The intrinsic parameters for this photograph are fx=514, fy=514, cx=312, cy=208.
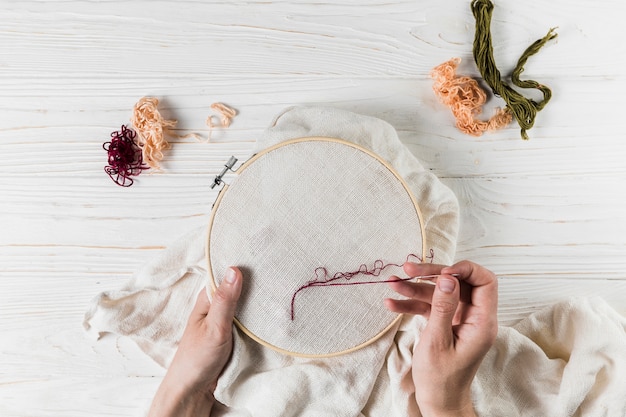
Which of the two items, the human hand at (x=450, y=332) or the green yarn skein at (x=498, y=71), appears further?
the green yarn skein at (x=498, y=71)

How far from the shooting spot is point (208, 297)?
0.94 m

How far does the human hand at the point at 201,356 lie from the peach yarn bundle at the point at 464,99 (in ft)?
1.74

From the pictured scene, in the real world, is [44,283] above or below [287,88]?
below

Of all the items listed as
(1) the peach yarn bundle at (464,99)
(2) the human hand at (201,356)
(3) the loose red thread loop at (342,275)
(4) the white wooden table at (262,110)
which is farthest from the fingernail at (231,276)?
(1) the peach yarn bundle at (464,99)

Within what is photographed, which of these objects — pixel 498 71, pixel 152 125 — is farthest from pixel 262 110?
pixel 498 71

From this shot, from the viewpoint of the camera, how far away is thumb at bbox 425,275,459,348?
773 millimetres

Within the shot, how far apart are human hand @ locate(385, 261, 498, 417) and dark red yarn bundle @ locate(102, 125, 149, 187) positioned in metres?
0.55

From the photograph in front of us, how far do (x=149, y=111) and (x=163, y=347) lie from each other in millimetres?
469

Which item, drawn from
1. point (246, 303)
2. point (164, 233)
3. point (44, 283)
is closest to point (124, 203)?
point (164, 233)

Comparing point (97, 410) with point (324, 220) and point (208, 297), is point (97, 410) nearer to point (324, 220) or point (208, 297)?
point (208, 297)

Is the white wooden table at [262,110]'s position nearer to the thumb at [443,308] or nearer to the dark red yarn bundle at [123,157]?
the dark red yarn bundle at [123,157]

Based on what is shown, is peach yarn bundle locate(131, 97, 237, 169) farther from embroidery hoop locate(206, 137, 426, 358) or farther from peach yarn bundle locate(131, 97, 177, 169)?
embroidery hoop locate(206, 137, 426, 358)

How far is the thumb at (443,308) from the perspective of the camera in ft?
2.54

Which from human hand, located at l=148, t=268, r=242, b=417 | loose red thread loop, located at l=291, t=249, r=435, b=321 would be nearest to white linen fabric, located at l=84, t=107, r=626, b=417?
human hand, located at l=148, t=268, r=242, b=417
